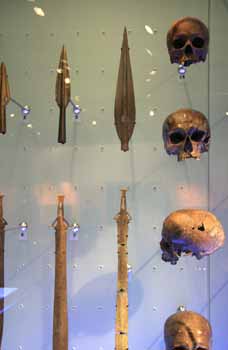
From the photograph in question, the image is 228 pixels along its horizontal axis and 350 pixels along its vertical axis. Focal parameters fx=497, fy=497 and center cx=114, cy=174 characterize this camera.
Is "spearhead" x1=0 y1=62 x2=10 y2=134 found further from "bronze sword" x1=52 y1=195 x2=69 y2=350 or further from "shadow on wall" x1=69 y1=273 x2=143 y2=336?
"shadow on wall" x1=69 y1=273 x2=143 y2=336

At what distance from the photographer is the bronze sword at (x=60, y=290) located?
2721 mm

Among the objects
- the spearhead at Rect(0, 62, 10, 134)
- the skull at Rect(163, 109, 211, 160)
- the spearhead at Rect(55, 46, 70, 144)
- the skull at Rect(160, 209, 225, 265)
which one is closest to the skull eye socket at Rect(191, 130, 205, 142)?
the skull at Rect(163, 109, 211, 160)

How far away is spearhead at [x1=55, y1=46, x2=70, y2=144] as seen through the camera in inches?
114

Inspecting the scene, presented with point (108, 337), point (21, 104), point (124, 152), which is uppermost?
point (21, 104)

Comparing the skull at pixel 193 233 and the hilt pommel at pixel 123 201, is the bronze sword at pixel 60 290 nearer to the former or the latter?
the hilt pommel at pixel 123 201

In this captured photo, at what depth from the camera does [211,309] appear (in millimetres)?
2842

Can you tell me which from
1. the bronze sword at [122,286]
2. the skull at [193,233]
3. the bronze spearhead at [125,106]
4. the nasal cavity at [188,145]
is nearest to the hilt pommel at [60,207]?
the bronze sword at [122,286]

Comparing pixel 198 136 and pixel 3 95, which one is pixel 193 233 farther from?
pixel 3 95

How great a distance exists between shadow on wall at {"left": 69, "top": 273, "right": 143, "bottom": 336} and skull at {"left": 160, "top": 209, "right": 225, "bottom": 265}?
0.60m

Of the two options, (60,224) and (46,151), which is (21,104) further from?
(60,224)

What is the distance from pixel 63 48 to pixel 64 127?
0.50 m

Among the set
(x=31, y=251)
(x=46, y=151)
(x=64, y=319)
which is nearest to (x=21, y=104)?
(x=46, y=151)

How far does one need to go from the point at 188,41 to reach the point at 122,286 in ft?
4.37

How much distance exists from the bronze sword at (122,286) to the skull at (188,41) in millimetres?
899
